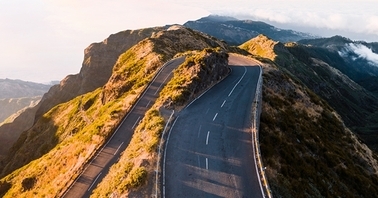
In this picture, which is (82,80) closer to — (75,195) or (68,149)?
(68,149)

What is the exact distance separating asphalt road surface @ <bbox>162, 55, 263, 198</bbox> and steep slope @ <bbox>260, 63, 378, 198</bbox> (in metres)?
2.49

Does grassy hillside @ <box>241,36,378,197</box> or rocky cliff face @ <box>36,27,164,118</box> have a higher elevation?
grassy hillside @ <box>241,36,378,197</box>

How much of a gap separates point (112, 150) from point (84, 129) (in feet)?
71.2

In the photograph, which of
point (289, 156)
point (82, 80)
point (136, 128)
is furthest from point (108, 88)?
point (82, 80)

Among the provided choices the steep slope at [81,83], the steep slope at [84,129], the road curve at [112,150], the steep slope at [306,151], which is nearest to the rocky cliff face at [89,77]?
the steep slope at [81,83]

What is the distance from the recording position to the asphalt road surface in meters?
27.8

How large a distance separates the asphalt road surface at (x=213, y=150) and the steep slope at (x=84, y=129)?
11437 mm

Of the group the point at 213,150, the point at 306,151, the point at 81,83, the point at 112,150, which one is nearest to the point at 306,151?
the point at 306,151

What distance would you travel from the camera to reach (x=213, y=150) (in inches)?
1325

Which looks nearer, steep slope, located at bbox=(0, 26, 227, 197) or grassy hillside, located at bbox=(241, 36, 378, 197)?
grassy hillside, located at bbox=(241, 36, 378, 197)

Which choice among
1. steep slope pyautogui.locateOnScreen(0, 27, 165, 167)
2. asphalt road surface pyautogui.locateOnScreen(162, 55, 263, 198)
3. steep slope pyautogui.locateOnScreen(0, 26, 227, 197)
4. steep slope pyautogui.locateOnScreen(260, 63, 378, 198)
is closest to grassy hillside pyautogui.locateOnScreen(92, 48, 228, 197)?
asphalt road surface pyautogui.locateOnScreen(162, 55, 263, 198)

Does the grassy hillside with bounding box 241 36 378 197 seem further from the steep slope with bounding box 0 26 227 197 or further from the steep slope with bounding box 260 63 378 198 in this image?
the steep slope with bounding box 0 26 227 197

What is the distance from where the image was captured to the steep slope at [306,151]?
33.4m

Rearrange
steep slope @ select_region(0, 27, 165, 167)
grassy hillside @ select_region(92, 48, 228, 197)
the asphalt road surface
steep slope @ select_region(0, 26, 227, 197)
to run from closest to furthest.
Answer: the asphalt road surface < grassy hillside @ select_region(92, 48, 228, 197) < steep slope @ select_region(0, 26, 227, 197) < steep slope @ select_region(0, 27, 165, 167)
